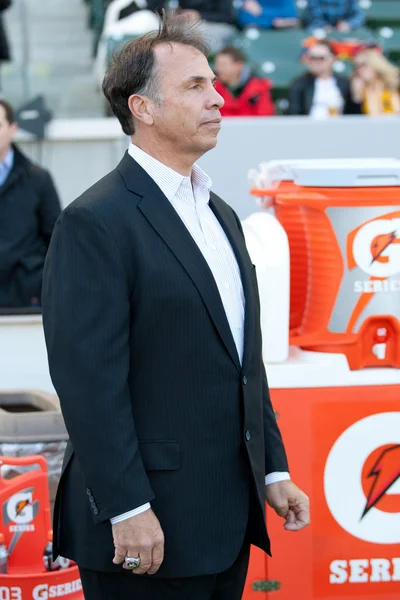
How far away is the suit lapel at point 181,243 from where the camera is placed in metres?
2.03

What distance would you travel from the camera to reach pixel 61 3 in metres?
10.2

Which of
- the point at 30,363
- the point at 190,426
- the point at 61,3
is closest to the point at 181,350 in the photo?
the point at 190,426

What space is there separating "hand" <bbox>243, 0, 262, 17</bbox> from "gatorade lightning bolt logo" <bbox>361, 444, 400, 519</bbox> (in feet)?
23.6

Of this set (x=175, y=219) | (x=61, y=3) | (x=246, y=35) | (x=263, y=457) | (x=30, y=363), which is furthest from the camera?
(x=61, y=3)

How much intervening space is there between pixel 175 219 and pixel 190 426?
1.40ft

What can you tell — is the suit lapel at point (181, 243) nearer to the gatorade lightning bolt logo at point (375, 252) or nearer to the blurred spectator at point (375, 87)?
the gatorade lightning bolt logo at point (375, 252)

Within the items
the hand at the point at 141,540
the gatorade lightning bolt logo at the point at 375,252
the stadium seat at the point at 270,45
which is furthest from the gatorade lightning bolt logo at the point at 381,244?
the stadium seat at the point at 270,45

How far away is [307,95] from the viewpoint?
7.85 meters

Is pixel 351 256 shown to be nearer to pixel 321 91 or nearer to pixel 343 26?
pixel 321 91

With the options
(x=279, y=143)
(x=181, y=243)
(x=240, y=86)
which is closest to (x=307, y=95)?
(x=240, y=86)

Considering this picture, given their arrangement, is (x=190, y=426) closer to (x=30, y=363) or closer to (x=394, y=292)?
(x=394, y=292)

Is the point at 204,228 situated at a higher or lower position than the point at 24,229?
higher

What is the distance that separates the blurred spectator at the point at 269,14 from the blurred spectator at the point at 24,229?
5085 mm

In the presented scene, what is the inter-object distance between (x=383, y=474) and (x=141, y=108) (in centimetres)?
155
